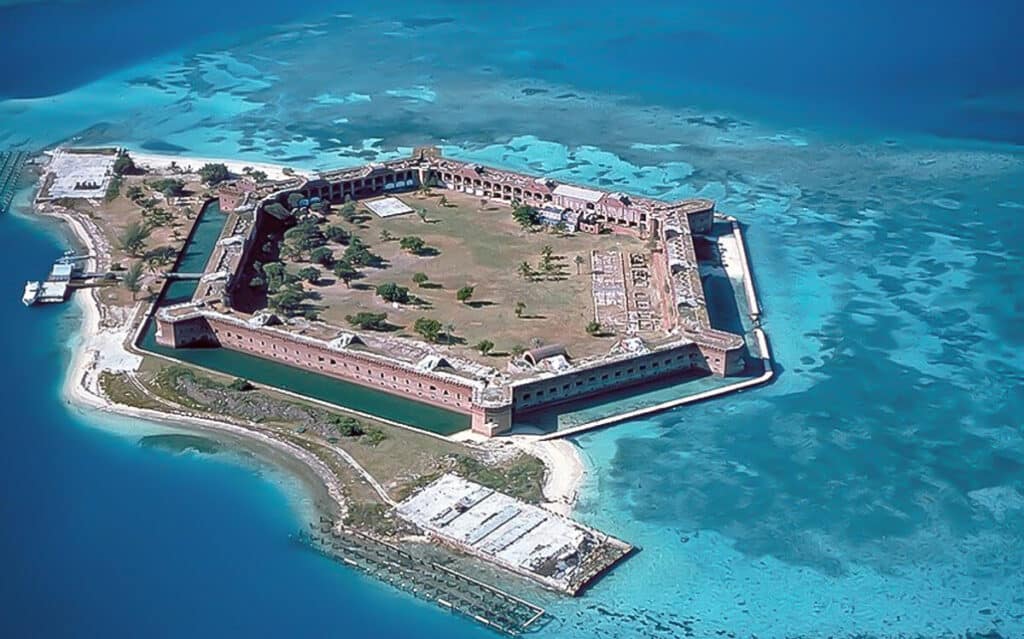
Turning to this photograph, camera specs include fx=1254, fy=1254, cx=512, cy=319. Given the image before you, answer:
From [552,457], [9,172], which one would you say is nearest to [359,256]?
[552,457]

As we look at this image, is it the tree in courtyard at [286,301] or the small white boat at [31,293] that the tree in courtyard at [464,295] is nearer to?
the tree in courtyard at [286,301]

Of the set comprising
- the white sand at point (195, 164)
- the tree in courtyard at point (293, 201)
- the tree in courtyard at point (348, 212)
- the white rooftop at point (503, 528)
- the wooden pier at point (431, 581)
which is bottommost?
the wooden pier at point (431, 581)

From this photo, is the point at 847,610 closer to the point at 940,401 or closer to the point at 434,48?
the point at 940,401

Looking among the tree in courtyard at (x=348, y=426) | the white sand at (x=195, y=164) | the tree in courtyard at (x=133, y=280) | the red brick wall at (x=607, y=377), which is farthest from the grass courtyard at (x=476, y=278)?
the white sand at (x=195, y=164)

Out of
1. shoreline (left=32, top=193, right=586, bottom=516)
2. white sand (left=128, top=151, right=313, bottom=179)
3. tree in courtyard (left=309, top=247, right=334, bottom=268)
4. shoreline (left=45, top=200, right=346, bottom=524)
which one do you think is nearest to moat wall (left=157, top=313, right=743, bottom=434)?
shoreline (left=32, top=193, right=586, bottom=516)

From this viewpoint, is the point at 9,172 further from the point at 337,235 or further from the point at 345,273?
the point at 345,273

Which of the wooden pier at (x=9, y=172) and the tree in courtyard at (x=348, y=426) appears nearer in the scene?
the tree in courtyard at (x=348, y=426)

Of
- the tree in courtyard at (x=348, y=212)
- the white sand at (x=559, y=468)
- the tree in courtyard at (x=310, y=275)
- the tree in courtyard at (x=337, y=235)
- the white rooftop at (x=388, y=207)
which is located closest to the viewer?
the white sand at (x=559, y=468)

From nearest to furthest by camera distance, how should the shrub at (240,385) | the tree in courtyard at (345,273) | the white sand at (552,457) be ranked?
the white sand at (552,457) → the shrub at (240,385) → the tree in courtyard at (345,273)
